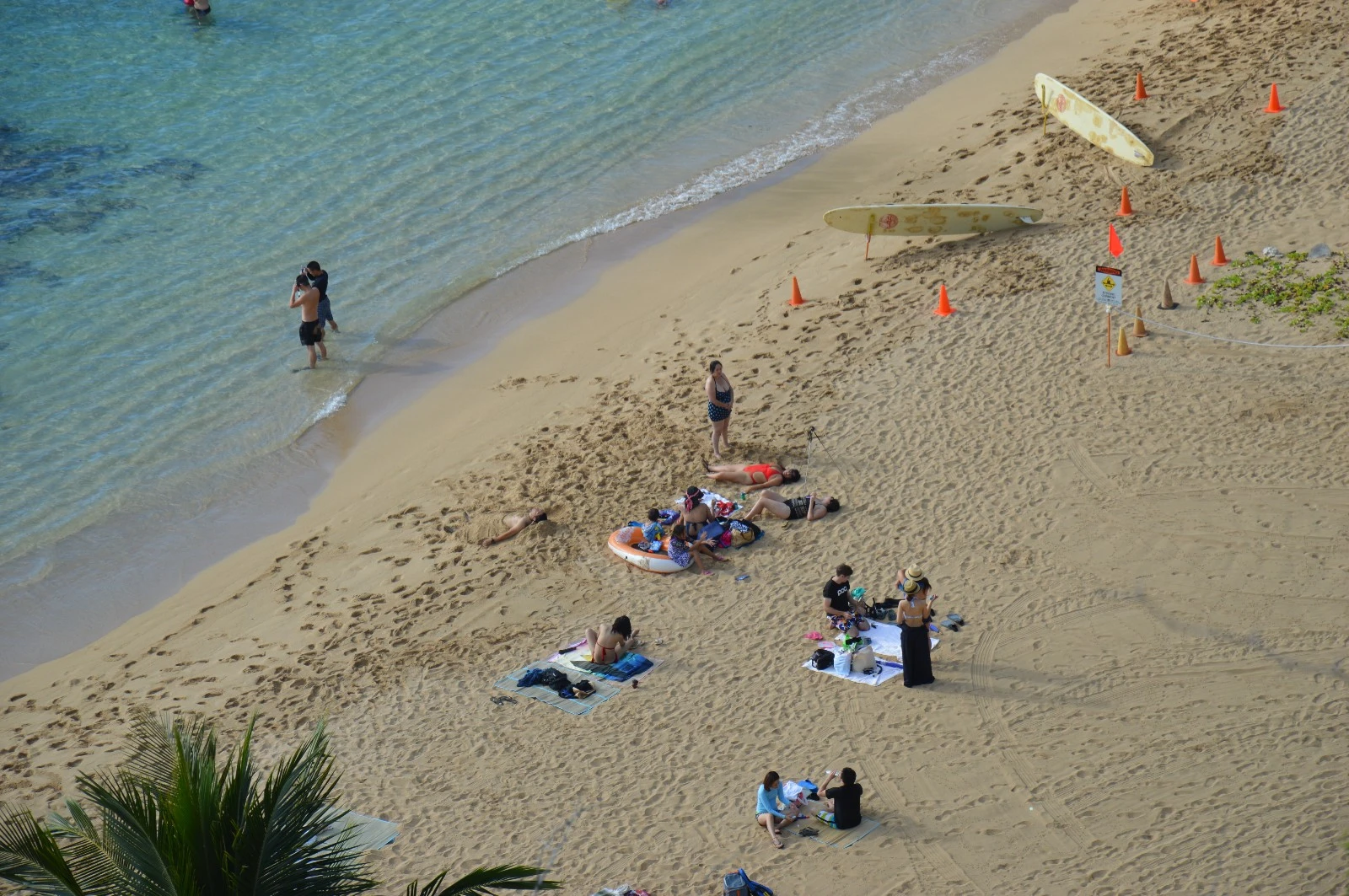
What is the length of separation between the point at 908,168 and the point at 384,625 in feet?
43.9

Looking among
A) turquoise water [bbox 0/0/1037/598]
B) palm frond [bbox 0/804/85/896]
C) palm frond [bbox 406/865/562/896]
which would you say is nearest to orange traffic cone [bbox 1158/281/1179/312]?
turquoise water [bbox 0/0/1037/598]

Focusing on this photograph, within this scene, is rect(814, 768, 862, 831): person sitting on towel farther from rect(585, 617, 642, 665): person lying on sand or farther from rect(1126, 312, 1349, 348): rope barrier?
rect(1126, 312, 1349, 348): rope barrier

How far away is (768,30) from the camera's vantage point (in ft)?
105

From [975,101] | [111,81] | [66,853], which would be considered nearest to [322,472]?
[66,853]

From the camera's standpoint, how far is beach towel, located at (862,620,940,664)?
515 inches

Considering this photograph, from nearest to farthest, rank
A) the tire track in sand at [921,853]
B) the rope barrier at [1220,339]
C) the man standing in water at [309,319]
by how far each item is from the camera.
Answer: the tire track in sand at [921,853]
the rope barrier at [1220,339]
the man standing in water at [309,319]

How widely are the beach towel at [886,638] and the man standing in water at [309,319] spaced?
35.4 feet

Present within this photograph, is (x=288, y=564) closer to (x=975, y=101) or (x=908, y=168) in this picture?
(x=908, y=168)

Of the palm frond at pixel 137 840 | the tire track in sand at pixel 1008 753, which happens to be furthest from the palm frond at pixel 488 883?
the tire track in sand at pixel 1008 753

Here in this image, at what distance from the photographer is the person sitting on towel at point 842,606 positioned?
1333cm

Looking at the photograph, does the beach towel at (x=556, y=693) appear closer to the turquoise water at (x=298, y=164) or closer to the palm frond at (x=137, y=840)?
the palm frond at (x=137, y=840)

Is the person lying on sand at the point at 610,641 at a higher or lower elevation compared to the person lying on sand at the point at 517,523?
lower

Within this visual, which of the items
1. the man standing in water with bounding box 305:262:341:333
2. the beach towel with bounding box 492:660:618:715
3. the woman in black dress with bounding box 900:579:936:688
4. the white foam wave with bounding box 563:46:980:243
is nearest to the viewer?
the woman in black dress with bounding box 900:579:936:688

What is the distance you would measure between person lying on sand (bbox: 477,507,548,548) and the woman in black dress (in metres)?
4.99
